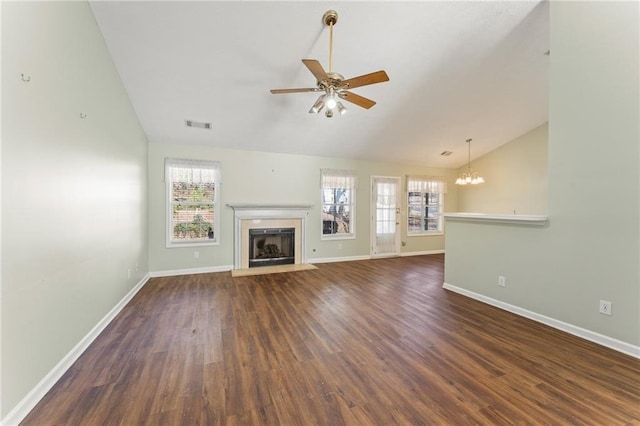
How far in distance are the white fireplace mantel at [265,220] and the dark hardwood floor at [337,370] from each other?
190cm

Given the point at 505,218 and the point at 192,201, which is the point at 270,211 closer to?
the point at 192,201

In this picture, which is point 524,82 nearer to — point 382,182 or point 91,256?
point 382,182

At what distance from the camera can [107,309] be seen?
2826 millimetres

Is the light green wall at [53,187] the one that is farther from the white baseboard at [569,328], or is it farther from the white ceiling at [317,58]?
the white baseboard at [569,328]

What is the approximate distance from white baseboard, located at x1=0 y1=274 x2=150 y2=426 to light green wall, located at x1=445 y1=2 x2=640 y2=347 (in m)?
4.49

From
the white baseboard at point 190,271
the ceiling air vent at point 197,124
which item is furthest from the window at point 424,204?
the ceiling air vent at point 197,124

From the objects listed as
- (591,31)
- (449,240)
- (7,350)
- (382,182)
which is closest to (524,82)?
(591,31)

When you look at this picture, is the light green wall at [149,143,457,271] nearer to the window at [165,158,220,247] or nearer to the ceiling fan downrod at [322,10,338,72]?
the window at [165,158,220,247]

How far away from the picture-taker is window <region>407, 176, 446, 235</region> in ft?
23.2

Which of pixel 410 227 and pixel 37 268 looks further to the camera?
pixel 410 227

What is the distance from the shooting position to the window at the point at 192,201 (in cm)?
486

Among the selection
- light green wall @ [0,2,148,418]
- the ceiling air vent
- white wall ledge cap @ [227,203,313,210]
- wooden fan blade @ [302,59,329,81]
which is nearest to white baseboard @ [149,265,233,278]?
white wall ledge cap @ [227,203,313,210]

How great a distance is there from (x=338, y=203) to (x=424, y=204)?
271 centimetres

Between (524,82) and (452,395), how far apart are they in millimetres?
4672
